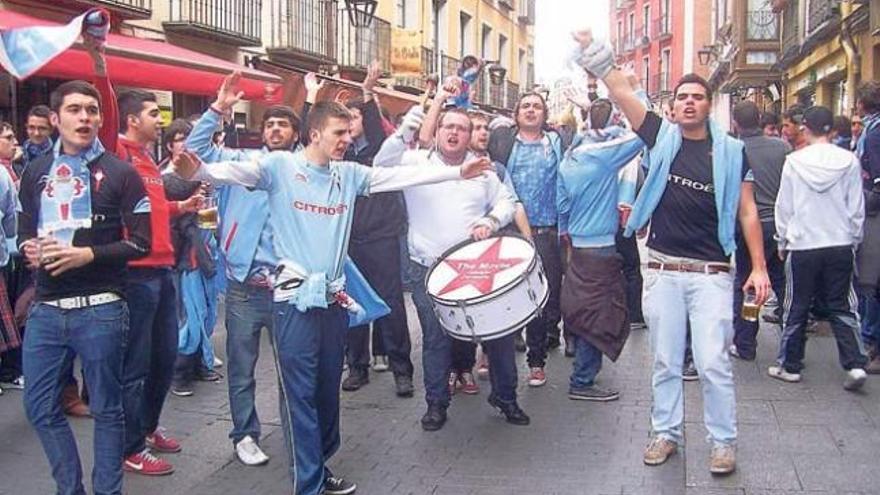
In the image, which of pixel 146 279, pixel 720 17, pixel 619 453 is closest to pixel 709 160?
pixel 619 453

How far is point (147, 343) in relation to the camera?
517 cm

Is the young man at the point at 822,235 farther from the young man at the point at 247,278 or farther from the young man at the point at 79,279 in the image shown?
the young man at the point at 79,279

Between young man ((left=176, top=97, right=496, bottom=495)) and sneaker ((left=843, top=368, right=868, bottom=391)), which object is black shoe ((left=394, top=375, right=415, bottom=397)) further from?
sneaker ((left=843, top=368, right=868, bottom=391))

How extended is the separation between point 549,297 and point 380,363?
55.9 inches

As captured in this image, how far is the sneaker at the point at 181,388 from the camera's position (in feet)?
23.0

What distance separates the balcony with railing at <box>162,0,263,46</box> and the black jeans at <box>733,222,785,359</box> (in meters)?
8.82

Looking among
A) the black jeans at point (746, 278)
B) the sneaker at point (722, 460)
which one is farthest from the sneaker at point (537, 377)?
the sneaker at point (722, 460)

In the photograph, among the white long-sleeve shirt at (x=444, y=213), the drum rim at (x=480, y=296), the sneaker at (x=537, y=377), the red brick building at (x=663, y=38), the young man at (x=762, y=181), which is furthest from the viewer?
the red brick building at (x=663, y=38)

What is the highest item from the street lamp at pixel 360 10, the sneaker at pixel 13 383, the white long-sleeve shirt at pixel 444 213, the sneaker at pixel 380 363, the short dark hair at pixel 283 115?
the street lamp at pixel 360 10

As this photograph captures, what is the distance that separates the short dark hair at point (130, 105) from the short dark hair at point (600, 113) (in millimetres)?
3160

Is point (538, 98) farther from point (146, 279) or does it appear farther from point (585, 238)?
point (146, 279)

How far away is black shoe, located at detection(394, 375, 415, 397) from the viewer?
23.1 feet

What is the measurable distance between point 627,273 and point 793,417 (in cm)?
301

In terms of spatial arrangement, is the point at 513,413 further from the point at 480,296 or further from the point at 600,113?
the point at 600,113
